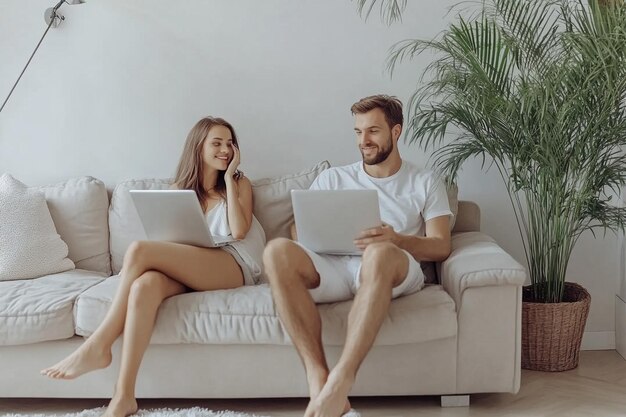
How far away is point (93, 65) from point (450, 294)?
1.98m

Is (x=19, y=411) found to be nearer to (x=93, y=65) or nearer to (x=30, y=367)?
(x=30, y=367)

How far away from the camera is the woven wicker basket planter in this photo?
3.36 m

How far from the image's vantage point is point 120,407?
8.95 feet

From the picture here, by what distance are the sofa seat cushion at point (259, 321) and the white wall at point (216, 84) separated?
1110 millimetres

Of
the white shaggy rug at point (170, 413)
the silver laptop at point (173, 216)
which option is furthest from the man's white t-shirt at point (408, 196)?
the white shaggy rug at point (170, 413)

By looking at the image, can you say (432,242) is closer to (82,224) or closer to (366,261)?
(366,261)

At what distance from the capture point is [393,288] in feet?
9.31

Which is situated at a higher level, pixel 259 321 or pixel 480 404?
pixel 259 321

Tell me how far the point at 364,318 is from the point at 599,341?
1.64 meters

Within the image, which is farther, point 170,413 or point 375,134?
point 375,134

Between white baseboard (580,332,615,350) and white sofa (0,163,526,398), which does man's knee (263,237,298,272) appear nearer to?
white sofa (0,163,526,398)

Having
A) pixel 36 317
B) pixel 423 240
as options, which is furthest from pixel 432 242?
pixel 36 317

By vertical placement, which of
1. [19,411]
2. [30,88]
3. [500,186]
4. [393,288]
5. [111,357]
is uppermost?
[30,88]

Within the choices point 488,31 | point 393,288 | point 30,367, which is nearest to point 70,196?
point 30,367
